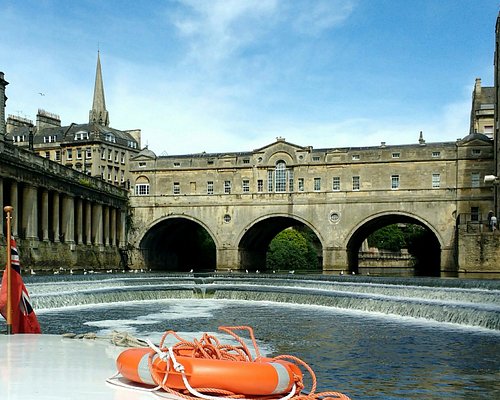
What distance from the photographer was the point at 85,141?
285 ft

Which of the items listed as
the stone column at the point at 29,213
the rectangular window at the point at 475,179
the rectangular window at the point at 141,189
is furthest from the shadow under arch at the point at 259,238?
the stone column at the point at 29,213

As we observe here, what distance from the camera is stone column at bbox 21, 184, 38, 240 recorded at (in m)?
42.5

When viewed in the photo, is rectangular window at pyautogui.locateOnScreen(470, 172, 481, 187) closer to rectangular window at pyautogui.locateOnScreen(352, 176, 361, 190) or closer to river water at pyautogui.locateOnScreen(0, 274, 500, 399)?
rectangular window at pyautogui.locateOnScreen(352, 176, 361, 190)

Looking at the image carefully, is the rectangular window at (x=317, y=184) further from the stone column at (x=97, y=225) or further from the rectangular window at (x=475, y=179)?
Result: the stone column at (x=97, y=225)

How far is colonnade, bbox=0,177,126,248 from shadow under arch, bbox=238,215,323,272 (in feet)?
36.1

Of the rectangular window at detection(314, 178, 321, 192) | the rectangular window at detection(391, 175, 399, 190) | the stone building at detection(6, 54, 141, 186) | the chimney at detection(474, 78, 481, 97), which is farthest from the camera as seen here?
the stone building at detection(6, 54, 141, 186)

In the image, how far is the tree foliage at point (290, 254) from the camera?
71188mm

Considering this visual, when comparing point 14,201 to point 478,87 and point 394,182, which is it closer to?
point 394,182

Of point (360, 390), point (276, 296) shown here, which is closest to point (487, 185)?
point (276, 296)

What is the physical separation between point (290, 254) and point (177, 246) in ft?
41.7

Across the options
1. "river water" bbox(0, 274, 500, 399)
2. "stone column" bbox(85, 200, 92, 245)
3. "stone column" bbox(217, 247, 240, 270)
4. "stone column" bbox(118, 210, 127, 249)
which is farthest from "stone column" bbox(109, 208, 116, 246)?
"river water" bbox(0, 274, 500, 399)

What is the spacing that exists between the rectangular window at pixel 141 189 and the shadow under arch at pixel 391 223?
64.4ft

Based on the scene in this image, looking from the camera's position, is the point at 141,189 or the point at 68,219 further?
the point at 141,189

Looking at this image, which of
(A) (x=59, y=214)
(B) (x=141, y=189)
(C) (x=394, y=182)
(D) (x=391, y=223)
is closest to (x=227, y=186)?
(B) (x=141, y=189)
